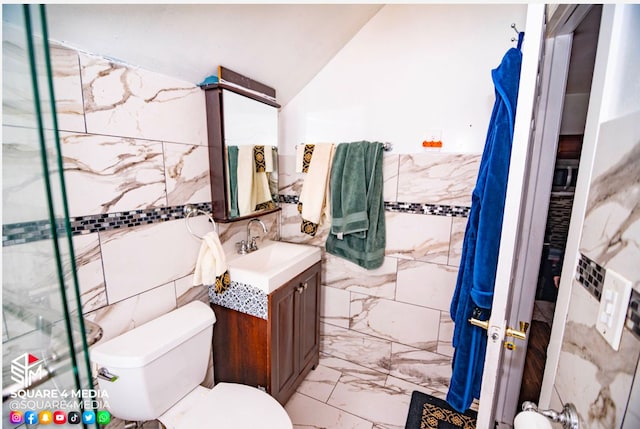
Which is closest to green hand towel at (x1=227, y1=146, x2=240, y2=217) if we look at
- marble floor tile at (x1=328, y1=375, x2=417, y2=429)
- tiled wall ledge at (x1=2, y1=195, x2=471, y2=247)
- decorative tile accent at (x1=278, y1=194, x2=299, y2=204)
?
tiled wall ledge at (x1=2, y1=195, x2=471, y2=247)

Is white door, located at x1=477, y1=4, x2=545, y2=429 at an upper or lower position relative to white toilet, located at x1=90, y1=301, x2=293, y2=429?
upper

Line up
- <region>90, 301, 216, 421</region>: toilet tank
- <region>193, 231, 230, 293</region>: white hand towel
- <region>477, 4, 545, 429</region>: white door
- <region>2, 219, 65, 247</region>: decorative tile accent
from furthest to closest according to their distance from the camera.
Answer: <region>193, 231, 230, 293</region>: white hand towel, <region>90, 301, 216, 421</region>: toilet tank, <region>477, 4, 545, 429</region>: white door, <region>2, 219, 65, 247</region>: decorative tile accent

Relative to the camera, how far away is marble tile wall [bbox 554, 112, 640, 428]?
1.62ft

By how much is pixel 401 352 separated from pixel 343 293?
0.58 m

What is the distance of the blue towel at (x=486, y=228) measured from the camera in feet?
3.57

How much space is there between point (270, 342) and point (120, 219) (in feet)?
3.11

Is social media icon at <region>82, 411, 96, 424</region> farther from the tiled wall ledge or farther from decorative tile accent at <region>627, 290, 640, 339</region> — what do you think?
decorative tile accent at <region>627, 290, 640, 339</region>

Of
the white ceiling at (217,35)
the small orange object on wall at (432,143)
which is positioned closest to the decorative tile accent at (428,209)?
the small orange object on wall at (432,143)

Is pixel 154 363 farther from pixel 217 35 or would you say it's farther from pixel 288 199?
pixel 217 35

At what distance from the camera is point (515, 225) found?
0.81m

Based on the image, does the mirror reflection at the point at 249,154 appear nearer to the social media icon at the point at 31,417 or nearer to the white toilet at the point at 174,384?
the white toilet at the point at 174,384

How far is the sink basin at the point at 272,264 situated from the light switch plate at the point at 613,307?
1.22 m

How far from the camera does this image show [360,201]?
5.91 feet

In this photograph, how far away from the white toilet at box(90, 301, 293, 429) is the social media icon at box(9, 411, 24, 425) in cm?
57
